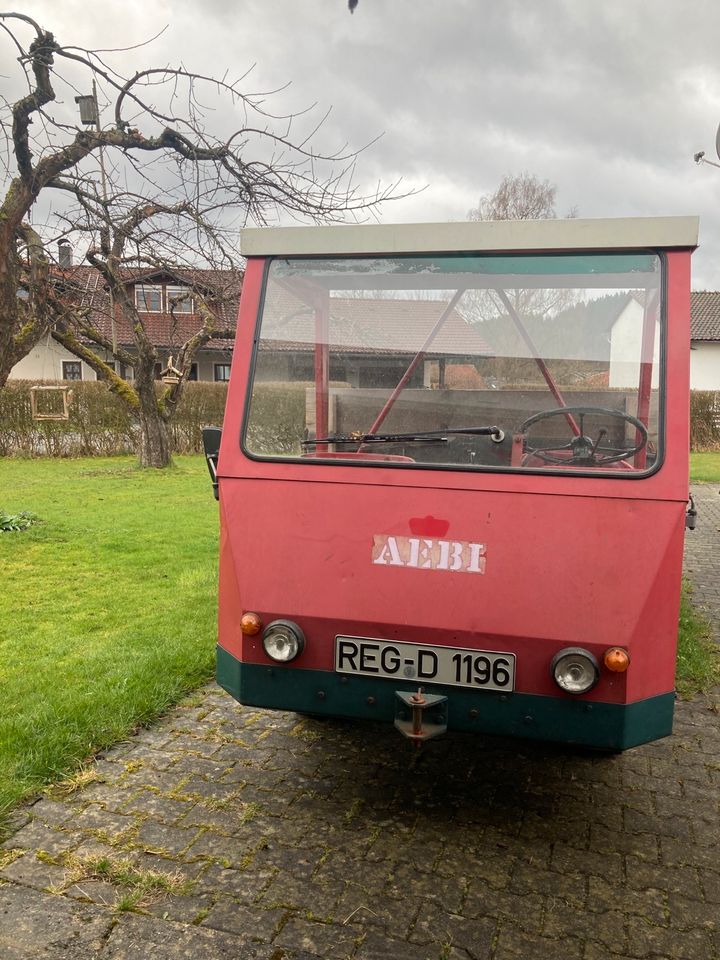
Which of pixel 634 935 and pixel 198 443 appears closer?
pixel 634 935

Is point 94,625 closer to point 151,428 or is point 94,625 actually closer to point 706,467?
point 151,428

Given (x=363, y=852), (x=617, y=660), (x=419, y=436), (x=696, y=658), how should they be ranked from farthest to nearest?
(x=696, y=658), (x=419, y=436), (x=363, y=852), (x=617, y=660)

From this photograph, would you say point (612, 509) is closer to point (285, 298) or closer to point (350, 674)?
point (350, 674)

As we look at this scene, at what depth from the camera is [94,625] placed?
18.9 ft

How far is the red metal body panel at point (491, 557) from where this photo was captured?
280 centimetres

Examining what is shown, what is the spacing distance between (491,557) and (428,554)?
0.23 metres

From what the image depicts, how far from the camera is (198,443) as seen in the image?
71.7 feet

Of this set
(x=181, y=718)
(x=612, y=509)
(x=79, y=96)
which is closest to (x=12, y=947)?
(x=181, y=718)

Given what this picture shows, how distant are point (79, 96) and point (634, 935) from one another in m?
6.66

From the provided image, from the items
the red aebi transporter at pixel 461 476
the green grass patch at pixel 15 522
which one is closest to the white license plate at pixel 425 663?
the red aebi transporter at pixel 461 476

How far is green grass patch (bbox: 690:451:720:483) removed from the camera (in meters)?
16.7

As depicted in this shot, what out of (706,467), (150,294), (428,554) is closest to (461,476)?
(428,554)

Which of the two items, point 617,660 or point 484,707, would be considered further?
point 484,707

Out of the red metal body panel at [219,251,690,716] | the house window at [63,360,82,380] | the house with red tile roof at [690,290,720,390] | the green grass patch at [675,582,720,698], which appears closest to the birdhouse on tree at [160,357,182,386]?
the green grass patch at [675,582,720,698]
